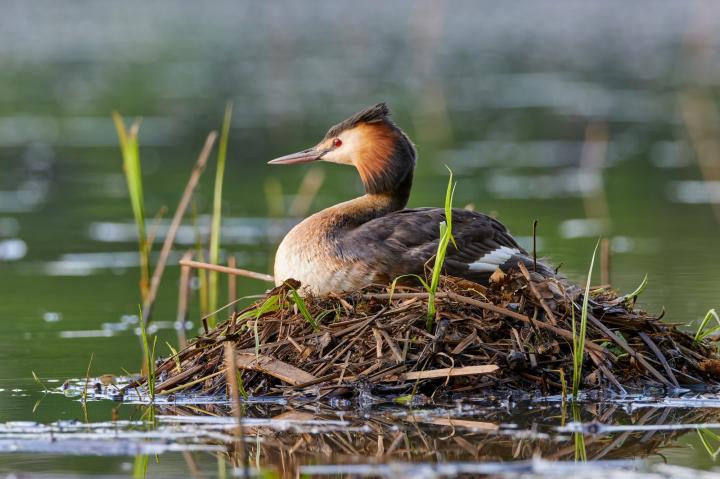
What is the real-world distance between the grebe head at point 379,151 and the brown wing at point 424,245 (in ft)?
0.98

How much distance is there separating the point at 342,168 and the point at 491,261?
36.6ft

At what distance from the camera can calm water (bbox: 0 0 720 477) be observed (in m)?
6.18

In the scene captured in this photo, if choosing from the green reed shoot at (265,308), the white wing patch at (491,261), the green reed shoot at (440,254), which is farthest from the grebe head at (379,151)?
the green reed shoot at (440,254)

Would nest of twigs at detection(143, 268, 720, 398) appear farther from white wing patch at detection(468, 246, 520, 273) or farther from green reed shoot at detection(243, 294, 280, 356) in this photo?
white wing patch at detection(468, 246, 520, 273)

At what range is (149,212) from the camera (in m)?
14.4

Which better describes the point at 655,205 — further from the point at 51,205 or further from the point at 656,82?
the point at 656,82

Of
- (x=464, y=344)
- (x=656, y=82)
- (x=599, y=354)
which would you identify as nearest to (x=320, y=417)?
(x=464, y=344)

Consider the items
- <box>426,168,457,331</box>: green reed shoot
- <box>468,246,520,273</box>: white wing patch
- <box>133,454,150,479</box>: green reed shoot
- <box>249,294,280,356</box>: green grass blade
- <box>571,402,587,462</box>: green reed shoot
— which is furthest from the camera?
<box>468,246,520,273</box>: white wing patch

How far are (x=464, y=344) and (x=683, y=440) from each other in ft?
4.13

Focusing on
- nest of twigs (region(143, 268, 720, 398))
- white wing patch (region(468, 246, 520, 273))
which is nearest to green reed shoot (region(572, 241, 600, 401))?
nest of twigs (region(143, 268, 720, 398))

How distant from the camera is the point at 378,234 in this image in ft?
24.3

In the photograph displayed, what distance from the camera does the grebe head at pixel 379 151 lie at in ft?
26.0

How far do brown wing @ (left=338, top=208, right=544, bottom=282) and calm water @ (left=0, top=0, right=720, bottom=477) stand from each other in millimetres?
1126

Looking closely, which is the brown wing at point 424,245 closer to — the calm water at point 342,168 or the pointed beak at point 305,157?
the pointed beak at point 305,157
